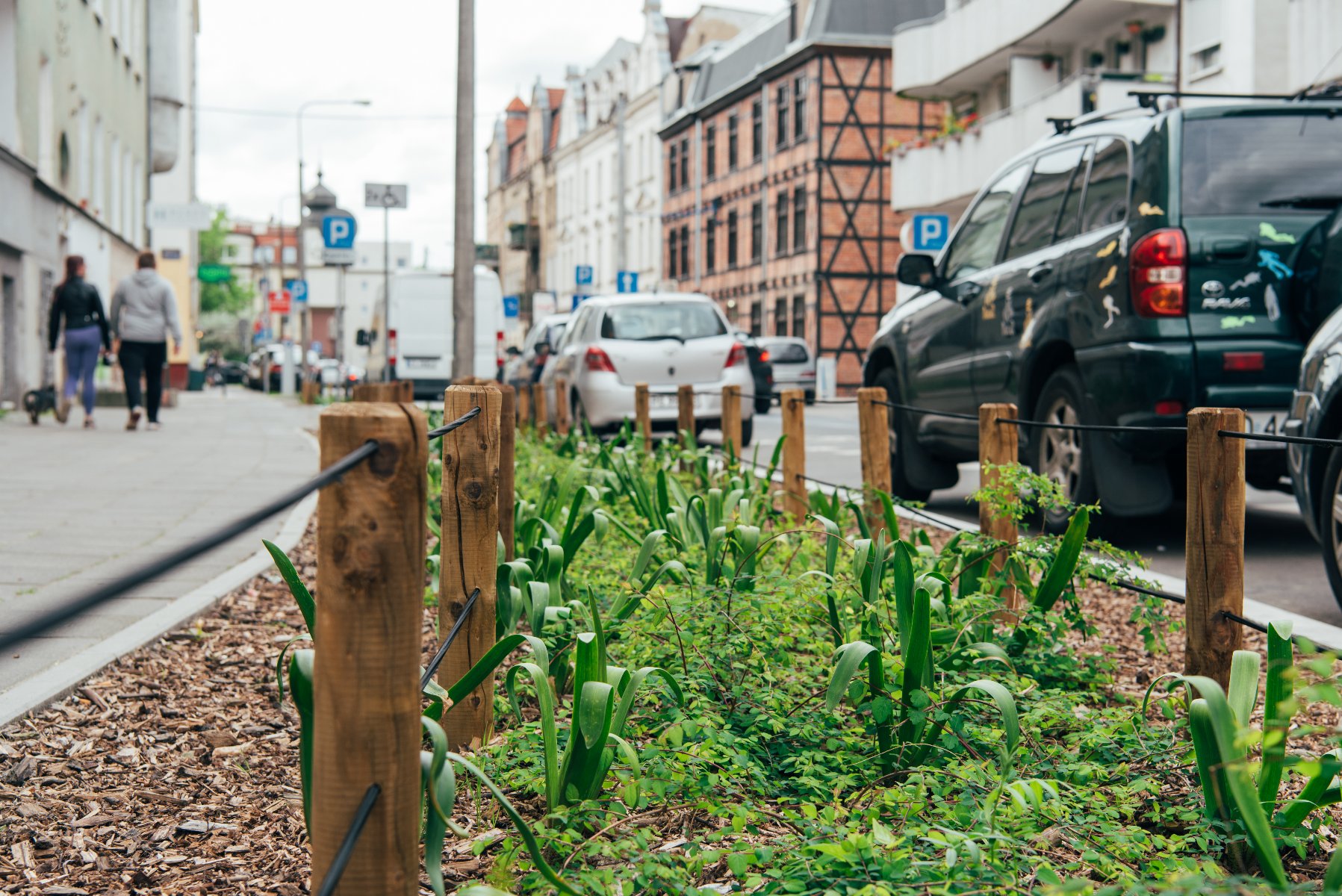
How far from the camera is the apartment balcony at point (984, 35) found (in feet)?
87.3

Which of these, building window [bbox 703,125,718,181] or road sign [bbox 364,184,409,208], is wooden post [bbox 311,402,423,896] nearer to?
road sign [bbox 364,184,409,208]

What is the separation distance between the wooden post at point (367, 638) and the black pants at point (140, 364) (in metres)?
15.3

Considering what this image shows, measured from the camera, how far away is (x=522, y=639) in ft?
10.0

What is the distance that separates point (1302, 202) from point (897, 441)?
10.6ft

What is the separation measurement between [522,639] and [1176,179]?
15.1ft

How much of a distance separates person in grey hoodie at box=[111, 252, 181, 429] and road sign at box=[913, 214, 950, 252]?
10.2 metres

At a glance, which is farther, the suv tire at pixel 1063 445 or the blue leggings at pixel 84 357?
the blue leggings at pixel 84 357

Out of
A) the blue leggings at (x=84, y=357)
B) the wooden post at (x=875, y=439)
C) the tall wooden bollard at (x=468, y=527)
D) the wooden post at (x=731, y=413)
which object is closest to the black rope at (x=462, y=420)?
the tall wooden bollard at (x=468, y=527)

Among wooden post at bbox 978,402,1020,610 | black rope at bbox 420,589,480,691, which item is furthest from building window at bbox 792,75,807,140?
black rope at bbox 420,589,480,691

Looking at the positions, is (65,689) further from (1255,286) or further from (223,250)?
(223,250)

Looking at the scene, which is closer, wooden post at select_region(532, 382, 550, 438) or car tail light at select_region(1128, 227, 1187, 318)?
car tail light at select_region(1128, 227, 1187, 318)

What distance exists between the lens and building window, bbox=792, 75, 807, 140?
Answer: 4541 cm

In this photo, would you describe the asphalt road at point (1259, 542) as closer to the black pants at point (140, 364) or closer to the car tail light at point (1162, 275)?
the car tail light at point (1162, 275)

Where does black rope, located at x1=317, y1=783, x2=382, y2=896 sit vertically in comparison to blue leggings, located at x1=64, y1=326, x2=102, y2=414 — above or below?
below
